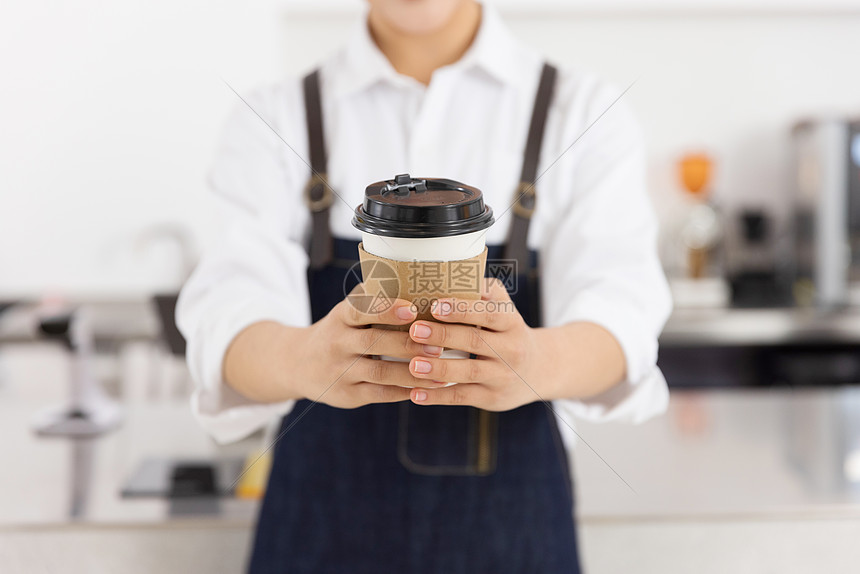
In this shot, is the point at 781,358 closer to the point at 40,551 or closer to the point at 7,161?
the point at 40,551

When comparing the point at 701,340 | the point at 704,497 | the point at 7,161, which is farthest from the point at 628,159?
the point at 7,161

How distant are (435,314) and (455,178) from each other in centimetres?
25

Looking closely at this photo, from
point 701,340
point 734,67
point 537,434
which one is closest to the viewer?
point 537,434

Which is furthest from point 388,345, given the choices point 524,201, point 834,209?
point 834,209

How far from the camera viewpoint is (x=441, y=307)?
302 mm

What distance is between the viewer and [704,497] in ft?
2.62

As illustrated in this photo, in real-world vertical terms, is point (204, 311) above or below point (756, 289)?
above

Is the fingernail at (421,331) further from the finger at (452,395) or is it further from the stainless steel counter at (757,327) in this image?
the stainless steel counter at (757,327)

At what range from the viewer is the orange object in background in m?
1.91

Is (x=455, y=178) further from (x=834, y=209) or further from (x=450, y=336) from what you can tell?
(x=834, y=209)

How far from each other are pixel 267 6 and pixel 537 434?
1585 millimetres

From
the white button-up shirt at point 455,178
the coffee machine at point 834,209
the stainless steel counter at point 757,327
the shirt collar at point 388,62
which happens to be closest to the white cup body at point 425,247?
the white button-up shirt at point 455,178

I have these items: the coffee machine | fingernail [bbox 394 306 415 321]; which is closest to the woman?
fingernail [bbox 394 306 415 321]

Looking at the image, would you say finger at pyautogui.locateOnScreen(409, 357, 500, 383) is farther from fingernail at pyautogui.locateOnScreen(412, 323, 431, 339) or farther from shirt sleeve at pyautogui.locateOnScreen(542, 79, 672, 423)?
shirt sleeve at pyautogui.locateOnScreen(542, 79, 672, 423)
